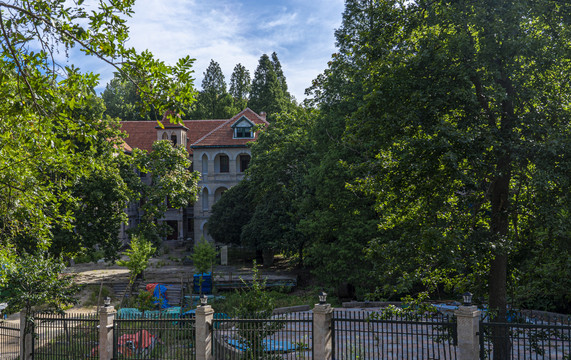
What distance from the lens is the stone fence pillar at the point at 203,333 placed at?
13234 mm

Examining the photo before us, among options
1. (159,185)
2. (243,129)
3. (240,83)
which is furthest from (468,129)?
(240,83)

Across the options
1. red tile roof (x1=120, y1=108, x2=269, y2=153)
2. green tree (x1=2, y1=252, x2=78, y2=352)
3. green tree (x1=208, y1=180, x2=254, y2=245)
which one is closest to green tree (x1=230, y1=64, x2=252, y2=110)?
red tile roof (x1=120, y1=108, x2=269, y2=153)

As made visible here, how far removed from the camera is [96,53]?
26.4 ft

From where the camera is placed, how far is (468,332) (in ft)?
36.4

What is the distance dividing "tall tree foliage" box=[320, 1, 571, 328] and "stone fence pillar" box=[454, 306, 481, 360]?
3.38ft

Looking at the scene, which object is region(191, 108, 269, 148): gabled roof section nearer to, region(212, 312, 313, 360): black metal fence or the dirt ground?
the dirt ground

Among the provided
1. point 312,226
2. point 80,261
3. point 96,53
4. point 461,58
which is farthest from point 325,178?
point 80,261

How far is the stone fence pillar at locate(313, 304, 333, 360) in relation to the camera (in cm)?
1237

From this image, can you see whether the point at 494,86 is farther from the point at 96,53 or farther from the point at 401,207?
the point at 96,53

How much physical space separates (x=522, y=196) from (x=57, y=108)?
11.6 m

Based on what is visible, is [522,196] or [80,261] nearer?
[522,196]

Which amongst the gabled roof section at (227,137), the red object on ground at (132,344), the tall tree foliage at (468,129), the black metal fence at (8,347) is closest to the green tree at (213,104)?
the gabled roof section at (227,137)

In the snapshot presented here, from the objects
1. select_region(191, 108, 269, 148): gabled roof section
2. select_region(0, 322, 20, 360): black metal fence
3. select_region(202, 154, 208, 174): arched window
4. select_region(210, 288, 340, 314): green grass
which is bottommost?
select_region(210, 288, 340, 314): green grass

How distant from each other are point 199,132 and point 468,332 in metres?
44.1
